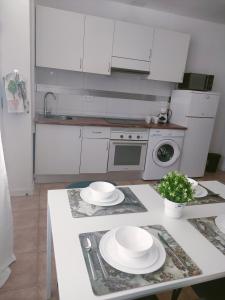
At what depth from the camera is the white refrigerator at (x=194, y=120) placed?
11.1 feet

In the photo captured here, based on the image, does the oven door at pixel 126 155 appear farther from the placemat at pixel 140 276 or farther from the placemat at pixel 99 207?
the placemat at pixel 140 276

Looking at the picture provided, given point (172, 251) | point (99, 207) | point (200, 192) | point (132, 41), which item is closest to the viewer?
point (172, 251)

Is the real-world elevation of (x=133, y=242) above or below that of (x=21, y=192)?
above

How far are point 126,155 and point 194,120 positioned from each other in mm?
1195

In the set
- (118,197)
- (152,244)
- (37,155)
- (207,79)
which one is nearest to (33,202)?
(37,155)

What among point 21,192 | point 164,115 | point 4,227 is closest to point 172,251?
point 4,227

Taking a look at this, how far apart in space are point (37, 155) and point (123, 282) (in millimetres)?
2480

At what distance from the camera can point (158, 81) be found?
3.76 m

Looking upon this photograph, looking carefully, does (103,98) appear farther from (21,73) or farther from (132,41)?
(21,73)

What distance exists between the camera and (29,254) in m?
1.84

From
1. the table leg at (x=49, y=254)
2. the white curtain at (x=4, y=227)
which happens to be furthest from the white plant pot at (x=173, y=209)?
the white curtain at (x=4, y=227)

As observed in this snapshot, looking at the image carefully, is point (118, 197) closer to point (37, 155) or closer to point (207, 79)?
point (37, 155)

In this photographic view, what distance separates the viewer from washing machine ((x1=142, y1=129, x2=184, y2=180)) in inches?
132

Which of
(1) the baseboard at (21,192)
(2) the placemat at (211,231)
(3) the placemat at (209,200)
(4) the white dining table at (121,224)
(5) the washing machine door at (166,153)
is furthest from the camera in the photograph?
(5) the washing machine door at (166,153)
